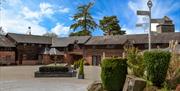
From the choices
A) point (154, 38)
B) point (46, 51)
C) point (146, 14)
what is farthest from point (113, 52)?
point (146, 14)

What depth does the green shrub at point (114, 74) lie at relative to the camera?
538 inches

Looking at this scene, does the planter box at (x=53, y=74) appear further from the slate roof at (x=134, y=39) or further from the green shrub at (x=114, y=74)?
the slate roof at (x=134, y=39)

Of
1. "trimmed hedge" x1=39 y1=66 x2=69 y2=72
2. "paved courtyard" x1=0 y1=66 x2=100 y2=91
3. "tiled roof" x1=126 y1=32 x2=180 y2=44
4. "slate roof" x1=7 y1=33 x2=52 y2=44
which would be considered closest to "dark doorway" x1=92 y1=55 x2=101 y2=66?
"tiled roof" x1=126 y1=32 x2=180 y2=44

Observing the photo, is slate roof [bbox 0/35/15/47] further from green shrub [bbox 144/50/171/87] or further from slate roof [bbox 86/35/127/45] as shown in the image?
green shrub [bbox 144/50/171/87]

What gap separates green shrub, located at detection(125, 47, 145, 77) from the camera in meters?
14.1

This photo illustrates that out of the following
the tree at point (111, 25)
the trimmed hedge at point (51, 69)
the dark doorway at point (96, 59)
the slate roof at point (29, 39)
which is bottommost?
the trimmed hedge at point (51, 69)

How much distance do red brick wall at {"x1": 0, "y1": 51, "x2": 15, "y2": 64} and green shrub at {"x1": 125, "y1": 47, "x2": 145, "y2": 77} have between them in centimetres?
4571

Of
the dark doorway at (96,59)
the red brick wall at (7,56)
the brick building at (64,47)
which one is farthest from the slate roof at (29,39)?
the dark doorway at (96,59)

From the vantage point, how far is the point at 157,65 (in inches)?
459

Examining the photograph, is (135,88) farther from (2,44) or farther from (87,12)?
(87,12)

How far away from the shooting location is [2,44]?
2245 inches

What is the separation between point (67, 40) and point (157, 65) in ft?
174

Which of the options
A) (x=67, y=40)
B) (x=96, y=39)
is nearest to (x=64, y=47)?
(x=67, y=40)

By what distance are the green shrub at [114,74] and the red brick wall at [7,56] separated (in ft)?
151
